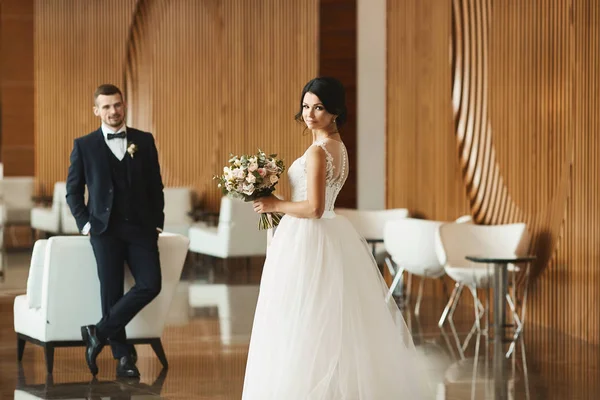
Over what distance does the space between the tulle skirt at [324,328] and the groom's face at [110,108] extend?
1758 mm

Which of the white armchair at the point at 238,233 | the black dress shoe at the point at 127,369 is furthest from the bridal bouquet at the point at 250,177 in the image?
the white armchair at the point at 238,233

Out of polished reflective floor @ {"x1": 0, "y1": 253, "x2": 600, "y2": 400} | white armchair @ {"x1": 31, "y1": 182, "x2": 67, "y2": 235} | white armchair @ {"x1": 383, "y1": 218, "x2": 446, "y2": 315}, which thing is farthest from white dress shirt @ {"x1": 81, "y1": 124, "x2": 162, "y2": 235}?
white armchair @ {"x1": 31, "y1": 182, "x2": 67, "y2": 235}

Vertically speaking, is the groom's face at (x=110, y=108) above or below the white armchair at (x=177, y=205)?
above

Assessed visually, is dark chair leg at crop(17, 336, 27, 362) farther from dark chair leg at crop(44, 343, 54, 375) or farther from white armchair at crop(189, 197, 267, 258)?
white armchair at crop(189, 197, 267, 258)

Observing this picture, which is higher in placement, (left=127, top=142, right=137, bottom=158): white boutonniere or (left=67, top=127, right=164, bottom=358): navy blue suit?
(left=127, top=142, right=137, bottom=158): white boutonniere

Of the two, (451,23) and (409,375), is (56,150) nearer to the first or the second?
(451,23)

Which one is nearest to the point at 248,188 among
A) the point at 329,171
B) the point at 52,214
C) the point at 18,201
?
the point at 329,171

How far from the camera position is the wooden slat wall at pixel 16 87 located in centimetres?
1964

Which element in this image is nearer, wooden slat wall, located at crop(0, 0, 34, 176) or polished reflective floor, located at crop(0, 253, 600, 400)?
polished reflective floor, located at crop(0, 253, 600, 400)

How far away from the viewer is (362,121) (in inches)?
537

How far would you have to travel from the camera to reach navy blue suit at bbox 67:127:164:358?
22.0ft

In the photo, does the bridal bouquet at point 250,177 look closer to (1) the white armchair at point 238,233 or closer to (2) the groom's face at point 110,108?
(2) the groom's face at point 110,108

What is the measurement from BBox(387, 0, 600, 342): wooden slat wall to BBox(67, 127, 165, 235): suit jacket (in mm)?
3577

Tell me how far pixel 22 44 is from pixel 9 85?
2.60 feet
